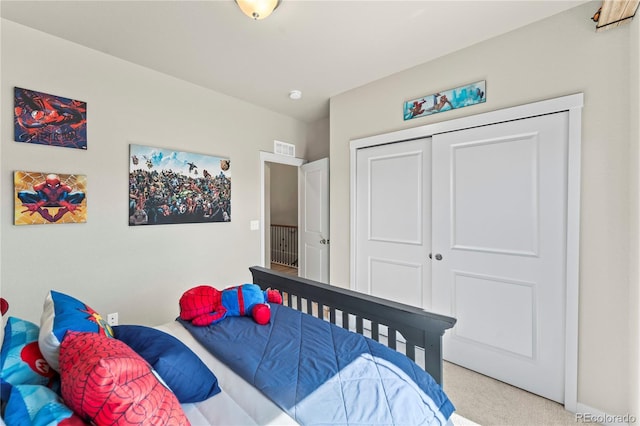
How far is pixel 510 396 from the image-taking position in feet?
6.49

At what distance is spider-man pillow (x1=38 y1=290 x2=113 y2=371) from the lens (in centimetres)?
89

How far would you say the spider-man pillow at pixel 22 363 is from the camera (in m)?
0.82

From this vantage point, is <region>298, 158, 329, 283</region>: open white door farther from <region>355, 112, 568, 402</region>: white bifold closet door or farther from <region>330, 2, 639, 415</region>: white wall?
<region>330, 2, 639, 415</region>: white wall

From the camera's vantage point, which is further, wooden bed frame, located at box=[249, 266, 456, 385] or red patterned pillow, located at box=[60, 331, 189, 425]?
wooden bed frame, located at box=[249, 266, 456, 385]

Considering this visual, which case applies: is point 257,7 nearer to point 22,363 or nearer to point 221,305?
point 221,305

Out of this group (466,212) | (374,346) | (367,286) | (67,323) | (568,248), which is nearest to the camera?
(67,323)

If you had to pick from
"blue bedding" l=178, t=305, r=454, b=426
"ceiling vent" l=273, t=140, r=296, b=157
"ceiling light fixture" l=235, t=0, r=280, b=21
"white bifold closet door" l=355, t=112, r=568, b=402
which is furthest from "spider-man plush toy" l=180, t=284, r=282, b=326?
"ceiling vent" l=273, t=140, r=296, b=157

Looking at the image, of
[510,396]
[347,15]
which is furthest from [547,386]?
[347,15]

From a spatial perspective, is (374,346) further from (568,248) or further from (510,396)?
(568,248)

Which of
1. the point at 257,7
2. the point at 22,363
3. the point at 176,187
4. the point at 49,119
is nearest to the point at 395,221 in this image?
the point at 257,7

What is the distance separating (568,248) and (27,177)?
3717mm

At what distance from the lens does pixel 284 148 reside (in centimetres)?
381

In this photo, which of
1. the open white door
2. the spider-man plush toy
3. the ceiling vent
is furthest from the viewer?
the ceiling vent

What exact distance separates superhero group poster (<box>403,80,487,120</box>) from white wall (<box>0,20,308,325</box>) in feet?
6.27
